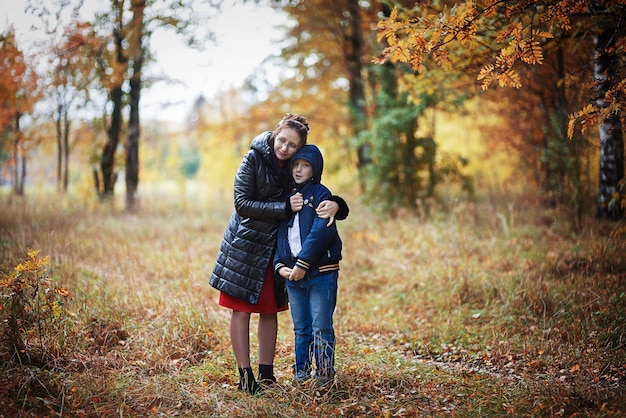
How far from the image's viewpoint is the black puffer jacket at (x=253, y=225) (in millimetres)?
3598

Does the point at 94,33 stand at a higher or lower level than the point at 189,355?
higher

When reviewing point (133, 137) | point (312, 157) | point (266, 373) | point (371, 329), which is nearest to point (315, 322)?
point (266, 373)

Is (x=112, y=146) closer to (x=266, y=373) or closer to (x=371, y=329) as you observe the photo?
(x=371, y=329)

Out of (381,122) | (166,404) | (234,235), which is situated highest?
(381,122)

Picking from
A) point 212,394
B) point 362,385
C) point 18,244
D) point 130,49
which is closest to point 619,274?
point 362,385

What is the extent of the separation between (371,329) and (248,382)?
200 cm

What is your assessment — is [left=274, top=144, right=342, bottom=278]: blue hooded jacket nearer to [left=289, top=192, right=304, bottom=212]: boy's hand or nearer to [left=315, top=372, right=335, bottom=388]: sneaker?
[left=289, top=192, right=304, bottom=212]: boy's hand

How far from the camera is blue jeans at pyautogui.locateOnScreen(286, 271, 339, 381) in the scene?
3541 millimetres

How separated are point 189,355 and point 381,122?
19.7 ft

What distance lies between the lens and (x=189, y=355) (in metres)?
4.36

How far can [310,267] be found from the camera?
3.52 meters

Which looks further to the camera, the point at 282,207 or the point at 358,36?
the point at 358,36

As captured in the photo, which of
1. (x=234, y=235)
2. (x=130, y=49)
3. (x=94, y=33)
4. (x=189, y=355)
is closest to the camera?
(x=234, y=235)

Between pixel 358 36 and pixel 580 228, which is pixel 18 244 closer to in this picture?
pixel 580 228
